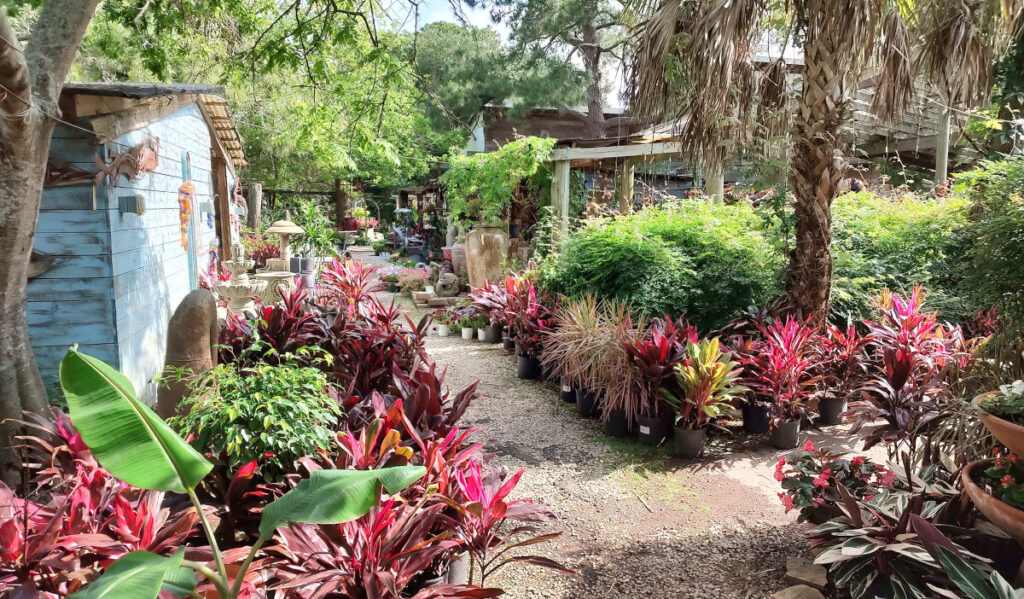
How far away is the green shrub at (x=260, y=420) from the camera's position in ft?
9.48

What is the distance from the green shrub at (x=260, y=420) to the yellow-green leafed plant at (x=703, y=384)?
2.77 m

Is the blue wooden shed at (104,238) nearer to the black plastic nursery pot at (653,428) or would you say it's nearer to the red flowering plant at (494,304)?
the black plastic nursery pot at (653,428)

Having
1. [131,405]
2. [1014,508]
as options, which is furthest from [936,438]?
[131,405]

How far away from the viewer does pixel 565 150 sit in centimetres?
1208

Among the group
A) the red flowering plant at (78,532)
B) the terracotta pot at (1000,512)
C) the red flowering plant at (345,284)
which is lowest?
the red flowering plant at (78,532)

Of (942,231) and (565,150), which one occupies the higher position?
(565,150)

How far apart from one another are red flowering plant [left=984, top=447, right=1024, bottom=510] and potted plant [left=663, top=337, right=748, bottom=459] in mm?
2392

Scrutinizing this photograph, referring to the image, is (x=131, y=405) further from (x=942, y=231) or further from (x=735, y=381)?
(x=942, y=231)

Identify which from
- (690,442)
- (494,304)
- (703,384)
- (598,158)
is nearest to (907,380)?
(703,384)

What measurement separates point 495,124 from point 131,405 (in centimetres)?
2122

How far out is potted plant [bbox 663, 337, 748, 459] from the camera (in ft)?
15.6

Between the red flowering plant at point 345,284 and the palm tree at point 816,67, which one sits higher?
the palm tree at point 816,67

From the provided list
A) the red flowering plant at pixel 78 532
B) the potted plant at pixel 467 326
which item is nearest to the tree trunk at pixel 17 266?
the red flowering plant at pixel 78 532

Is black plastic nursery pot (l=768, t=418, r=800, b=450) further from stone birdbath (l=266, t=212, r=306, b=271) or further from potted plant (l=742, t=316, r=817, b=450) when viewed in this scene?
stone birdbath (l=266, t=212, r=306, b=271)
